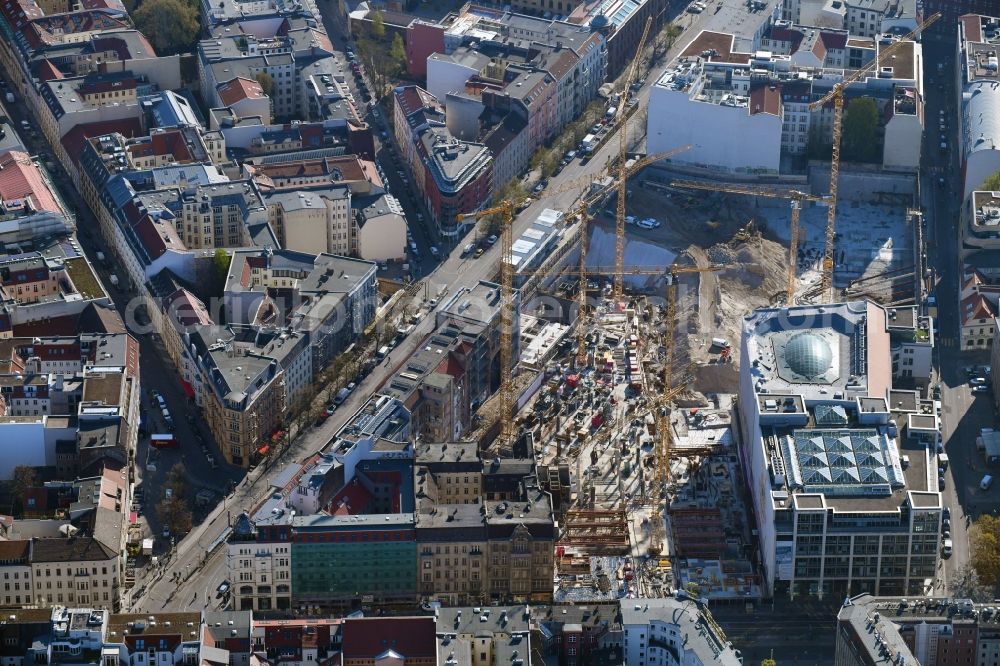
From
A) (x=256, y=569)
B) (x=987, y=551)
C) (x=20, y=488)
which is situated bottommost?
(x=256, y=569)

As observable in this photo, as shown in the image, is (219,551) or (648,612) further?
(219,551)

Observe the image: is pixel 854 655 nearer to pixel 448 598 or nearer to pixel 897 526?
pixel 897 526

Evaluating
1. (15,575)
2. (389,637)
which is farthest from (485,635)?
(15,575)

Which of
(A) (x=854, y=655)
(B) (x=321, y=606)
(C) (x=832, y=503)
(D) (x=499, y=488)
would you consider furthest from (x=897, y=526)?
(B) (x=321, y=606)

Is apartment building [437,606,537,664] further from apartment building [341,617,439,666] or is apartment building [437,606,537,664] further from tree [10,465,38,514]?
tree [10,465,38,514]

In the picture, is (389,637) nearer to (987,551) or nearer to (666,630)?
(666,630)

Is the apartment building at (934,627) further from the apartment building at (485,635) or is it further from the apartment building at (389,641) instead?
the apartment building at (389,641)

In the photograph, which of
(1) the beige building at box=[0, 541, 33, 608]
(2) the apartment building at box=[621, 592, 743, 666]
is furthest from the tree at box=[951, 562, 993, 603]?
(1) the beige building at box=[0, 541, 33, 608]
